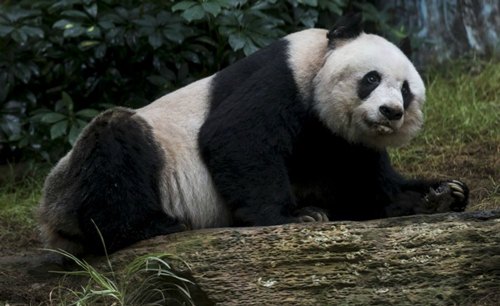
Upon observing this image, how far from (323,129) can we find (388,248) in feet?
4.05

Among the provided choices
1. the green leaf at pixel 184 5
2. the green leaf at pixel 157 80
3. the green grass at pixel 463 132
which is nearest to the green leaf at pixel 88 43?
the green leaf at pixel 157 80

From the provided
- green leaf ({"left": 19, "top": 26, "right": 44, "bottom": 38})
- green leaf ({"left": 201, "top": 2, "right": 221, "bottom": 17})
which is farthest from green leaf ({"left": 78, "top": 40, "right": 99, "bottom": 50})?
green leaf ({"left": 201, "top": 2, "right": 221, "bottom": 17})

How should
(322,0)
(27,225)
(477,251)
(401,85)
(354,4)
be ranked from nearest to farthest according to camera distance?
(477,251), (401,85), (27,225), (322,0), (354,4)

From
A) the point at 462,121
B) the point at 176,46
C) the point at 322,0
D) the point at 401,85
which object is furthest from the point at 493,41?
the point at 401,85

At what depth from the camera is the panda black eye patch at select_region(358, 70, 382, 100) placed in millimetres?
5859

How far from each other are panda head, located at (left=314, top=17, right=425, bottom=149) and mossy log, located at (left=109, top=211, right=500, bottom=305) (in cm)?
82

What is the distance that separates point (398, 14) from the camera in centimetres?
1048

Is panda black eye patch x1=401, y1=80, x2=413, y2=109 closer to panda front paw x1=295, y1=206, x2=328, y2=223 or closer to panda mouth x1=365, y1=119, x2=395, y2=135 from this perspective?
panda mouth x1=365, y1=119, x2=395, y2=135

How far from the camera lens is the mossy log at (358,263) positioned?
16.1ft

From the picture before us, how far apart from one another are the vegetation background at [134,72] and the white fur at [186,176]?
70.6 inches

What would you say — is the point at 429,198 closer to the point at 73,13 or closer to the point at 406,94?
the point at 406,94

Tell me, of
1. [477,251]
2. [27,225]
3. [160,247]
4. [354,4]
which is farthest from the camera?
[354,4]

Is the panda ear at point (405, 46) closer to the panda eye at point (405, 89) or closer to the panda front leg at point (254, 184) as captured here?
the panda eye at point (405, 89)

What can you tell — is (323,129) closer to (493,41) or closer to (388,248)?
(388,248)
